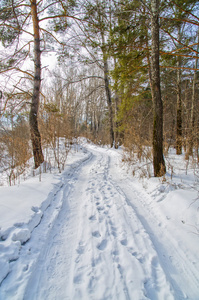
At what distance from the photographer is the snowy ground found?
1.24 metres

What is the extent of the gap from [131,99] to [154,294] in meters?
7.44

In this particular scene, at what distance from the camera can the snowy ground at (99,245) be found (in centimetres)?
124

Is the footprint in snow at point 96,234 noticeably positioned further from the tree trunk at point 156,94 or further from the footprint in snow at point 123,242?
the tree trunk at point 156,94

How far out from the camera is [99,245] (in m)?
1.74

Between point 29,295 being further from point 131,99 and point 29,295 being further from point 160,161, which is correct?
point 131,99

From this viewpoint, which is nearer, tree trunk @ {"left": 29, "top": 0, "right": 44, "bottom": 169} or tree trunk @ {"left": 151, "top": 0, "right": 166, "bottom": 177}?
tree trunk @ {"left": 151, "top": 0, "right": 166, "bottom": 177}

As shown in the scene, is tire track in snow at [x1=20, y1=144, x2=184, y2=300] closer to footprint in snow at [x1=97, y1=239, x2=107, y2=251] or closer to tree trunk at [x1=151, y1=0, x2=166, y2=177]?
footprint in snow at [x1=97, y1=239, x2=107, y2=251]

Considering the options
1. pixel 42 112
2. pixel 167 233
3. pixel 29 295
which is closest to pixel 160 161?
pixel 167 233

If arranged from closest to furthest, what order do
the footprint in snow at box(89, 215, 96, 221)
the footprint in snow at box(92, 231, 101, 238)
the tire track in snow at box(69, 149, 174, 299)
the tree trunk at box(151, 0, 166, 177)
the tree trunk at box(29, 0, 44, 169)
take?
the tire track in snow at box(69, 149, 174, 299) < the footprint in snow at box(92, 231, 101, 238) < the footprint in snow at box(89, 215, 96, 221) < the tree trunk at box(151, 0, 166, 177) < the tree trunk at box(29, 0, 44, 169)

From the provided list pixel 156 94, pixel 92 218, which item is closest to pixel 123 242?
pixel 92 218

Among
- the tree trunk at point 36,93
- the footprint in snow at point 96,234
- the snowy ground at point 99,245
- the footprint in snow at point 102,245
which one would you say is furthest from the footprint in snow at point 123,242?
the tree trunk at point 36,93

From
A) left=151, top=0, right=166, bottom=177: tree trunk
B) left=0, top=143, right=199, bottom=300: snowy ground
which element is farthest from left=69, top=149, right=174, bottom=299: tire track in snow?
left=151, top=0, right=166, bottom=177: tree trunk

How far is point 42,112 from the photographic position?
4703 mm

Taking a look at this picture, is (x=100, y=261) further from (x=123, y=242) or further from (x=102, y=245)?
(x=123, y=242)
